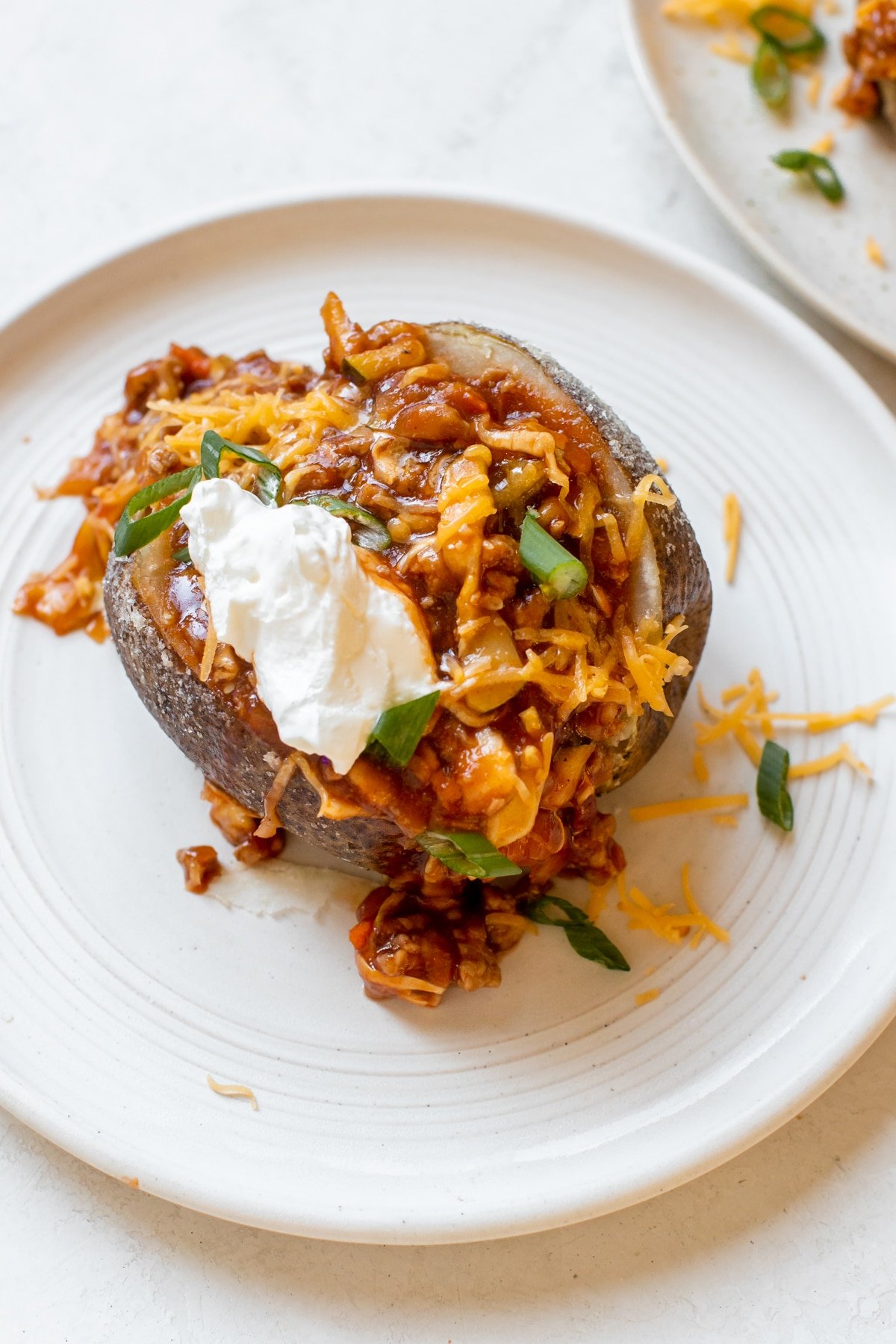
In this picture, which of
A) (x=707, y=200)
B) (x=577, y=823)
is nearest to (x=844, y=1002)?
(x=577, y=823)

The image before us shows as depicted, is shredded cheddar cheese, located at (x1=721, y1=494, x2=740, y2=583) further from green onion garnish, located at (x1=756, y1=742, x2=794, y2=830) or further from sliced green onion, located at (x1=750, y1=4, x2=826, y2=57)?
sliced green onion, located at (x1=750, y1=4, x2=826, y2=57)

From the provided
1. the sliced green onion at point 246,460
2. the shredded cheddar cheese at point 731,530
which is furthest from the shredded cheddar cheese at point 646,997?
the sliced green onion at point 246,460

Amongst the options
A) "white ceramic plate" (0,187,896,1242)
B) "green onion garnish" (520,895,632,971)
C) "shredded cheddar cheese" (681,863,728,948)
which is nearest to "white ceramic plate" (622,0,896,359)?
"white ceramic plate" (0,187,896,1242)

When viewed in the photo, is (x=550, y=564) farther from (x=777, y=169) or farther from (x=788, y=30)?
(x=788, y=30)

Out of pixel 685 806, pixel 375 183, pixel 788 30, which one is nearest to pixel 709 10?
pixel 788 30

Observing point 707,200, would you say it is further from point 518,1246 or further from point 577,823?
point 518,1246
